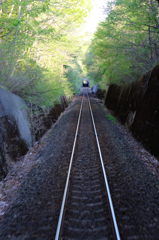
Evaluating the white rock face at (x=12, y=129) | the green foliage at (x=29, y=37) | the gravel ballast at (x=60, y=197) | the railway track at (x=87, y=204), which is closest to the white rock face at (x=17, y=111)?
the white rock face at (x=12, y=129)

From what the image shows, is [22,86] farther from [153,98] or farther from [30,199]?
[153,98]

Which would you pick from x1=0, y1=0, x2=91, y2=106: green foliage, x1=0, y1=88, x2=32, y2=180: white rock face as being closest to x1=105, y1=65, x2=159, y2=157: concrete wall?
x1=0, y1=0, x2=91, y2=106: green foliage

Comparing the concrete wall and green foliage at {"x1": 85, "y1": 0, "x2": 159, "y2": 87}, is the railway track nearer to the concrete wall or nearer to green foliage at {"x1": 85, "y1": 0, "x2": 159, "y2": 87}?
the concrete wall

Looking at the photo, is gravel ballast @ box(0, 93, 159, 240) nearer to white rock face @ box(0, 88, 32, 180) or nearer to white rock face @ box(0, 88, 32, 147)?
white rock face @ box(0, 88, 32, 180)

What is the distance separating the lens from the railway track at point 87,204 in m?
2.94

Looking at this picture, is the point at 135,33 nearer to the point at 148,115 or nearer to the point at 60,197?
the point at 148,115

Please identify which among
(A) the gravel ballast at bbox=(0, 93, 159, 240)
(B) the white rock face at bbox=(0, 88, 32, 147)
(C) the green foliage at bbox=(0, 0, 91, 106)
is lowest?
(A) the gravel ballast at bbox=(0, 93, 159, 240)

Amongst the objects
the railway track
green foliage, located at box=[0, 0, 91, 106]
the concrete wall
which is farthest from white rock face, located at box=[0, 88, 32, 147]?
the concrete wall

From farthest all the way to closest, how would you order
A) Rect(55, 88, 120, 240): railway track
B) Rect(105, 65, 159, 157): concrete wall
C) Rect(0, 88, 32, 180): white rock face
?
Rect(105, 65, 159, 157): concrete wall
Rect(0, 88, 32, 180): white rock face
Rect(55, 88, 120, 240): railway track

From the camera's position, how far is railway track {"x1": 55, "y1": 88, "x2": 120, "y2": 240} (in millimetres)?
2939

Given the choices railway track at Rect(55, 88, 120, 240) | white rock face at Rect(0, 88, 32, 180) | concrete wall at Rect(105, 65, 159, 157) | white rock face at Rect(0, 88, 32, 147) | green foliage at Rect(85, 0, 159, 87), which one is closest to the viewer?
railway track at Rect(55, 88, 120, 240)

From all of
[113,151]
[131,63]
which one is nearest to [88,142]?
[113,151]

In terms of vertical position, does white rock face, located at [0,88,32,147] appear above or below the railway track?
above

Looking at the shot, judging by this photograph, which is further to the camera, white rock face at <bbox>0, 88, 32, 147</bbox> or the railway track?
white rock face at <bbox>0, 88, 32, 147</bbox>
